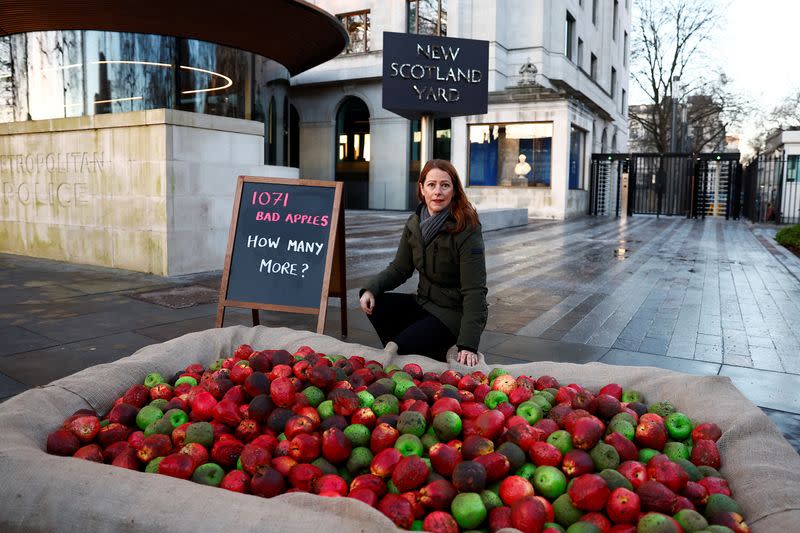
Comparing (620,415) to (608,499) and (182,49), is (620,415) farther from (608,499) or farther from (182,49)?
(182,49)

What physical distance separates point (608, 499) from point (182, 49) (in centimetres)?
990

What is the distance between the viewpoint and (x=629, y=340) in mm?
5629

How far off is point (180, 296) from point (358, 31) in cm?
2771

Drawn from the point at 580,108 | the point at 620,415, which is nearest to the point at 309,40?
the point at 620,415

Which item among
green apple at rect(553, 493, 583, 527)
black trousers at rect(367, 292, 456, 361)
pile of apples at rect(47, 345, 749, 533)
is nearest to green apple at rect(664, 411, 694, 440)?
pile of apples at rect(47, 345, 749, 533)

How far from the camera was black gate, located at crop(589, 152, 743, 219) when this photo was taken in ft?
96.2

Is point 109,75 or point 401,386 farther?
point 109,75

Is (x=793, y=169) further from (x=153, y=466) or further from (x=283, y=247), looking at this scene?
(x=153, y=466)

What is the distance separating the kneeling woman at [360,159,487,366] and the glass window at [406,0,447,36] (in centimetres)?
2809

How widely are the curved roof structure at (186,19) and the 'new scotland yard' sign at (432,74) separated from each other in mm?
1906

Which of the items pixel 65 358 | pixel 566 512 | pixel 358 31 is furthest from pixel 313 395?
pixel 358 31

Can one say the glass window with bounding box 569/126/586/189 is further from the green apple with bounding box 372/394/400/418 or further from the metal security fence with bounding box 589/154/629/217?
the green apple with bounding box 372/394/400/418

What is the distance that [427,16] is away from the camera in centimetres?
3023

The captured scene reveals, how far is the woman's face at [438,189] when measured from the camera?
387 centimetres
